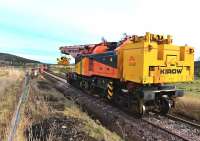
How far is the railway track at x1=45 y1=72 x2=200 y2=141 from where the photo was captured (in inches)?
388

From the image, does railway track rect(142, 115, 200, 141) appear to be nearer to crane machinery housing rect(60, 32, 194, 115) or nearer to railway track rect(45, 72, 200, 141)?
railway track rect(45, 72, 200, 141)

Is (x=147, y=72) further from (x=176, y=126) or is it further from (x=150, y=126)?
(x=176, y=126)

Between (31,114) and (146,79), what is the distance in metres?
4.34

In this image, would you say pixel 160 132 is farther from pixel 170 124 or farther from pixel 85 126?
→ pixel 85 126

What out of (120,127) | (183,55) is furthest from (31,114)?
(183,55)

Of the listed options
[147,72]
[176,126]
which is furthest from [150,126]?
[147,72]

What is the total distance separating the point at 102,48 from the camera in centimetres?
1739

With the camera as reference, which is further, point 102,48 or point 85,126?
point 102,48

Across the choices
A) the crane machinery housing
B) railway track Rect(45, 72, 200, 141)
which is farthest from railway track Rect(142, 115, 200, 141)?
the crane machinery housing

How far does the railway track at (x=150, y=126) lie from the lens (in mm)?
9852

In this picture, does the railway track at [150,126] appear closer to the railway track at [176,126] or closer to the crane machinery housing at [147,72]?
the railway track at [176,126]

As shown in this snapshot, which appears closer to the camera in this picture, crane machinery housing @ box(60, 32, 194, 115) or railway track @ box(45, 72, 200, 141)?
railway track @ box(45, 72, 200, 141)

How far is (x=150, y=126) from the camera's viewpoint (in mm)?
11109

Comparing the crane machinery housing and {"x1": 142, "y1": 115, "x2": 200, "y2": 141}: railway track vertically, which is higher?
the crane machinery housing
